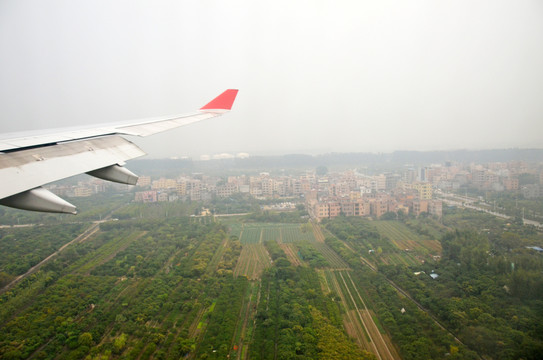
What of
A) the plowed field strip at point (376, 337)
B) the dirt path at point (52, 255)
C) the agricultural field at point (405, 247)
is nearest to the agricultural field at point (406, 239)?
the agricultural field at point (405, 247)

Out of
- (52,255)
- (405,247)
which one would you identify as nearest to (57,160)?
(52,255)

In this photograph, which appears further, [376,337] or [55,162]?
[376,337]

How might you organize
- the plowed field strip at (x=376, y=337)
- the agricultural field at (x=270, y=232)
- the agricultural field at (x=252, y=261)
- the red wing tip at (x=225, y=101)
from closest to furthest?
the red wing tip at (x=225, y=101)
the plowed field strip at (x=376, y=337)
the agricultural field at (x=252, y=261)
the agricultural field at (x=270, y=232)

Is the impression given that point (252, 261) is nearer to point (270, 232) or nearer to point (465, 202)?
point (270, 232)

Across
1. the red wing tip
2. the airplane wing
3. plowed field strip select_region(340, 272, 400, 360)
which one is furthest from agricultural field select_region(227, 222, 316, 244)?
the airplane wing

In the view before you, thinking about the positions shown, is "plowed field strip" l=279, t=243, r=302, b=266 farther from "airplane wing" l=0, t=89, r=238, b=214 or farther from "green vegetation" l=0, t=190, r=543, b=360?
"airplane wing" l=0, t=89, r=238, b=214

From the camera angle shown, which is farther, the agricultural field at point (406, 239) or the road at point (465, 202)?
the road at point (465, 202)

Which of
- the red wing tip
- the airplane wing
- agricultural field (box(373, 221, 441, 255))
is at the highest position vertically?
the red wing tip

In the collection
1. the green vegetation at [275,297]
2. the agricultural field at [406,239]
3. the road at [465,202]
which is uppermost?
the road at [465,202]

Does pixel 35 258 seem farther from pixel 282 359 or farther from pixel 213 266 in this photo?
pixel 282 359

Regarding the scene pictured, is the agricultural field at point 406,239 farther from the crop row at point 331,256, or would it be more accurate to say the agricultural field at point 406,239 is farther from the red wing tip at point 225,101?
the red wing tip at point 225,101
